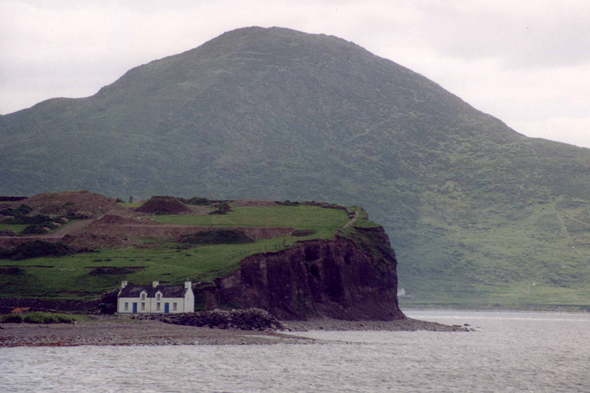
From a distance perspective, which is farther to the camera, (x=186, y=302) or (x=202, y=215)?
(x=202, y=215)

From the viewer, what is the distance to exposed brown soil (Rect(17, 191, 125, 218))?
5771 inches

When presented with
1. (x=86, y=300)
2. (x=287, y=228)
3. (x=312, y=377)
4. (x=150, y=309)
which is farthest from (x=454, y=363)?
(x=287, y=228)

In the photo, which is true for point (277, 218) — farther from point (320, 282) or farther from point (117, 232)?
point (320, 282)

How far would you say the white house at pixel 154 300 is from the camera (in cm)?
8956

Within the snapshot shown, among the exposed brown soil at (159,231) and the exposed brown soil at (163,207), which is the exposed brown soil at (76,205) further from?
the exposed brown soil at (159,231)

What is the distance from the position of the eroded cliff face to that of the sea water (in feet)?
46.3


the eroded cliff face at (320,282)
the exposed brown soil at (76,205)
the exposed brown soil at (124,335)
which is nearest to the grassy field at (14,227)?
the exposed brown soil at (76,205)

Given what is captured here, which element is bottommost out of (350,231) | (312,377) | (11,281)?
(312,377)

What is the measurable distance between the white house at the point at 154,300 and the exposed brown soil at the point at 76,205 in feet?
179

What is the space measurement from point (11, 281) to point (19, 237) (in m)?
26.2

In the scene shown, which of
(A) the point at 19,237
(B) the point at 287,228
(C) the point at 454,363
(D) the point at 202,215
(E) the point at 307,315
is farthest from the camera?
(D) the point at 202,215

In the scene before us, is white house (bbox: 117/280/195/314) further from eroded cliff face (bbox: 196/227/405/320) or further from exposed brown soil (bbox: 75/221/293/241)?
exposed brown soil (bbox: 75/221/293/241)

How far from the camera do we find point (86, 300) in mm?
89750

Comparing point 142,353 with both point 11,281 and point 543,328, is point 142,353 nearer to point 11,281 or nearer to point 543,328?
point 11,281
